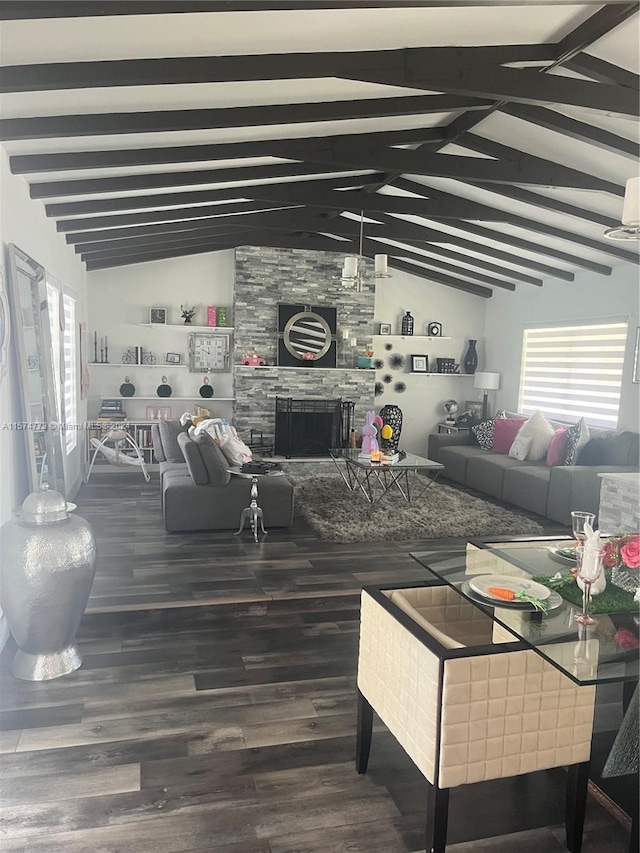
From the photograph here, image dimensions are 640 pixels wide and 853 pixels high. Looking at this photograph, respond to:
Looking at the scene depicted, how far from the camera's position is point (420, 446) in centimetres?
976

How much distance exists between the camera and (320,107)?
3879mm

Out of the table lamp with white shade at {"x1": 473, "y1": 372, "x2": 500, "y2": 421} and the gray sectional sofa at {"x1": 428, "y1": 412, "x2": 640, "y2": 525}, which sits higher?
the table lamp with white shade at {"x1": 473, "y1": 372, "x2": 500, "y2": 421}

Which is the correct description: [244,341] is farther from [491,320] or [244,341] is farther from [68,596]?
[68,596]

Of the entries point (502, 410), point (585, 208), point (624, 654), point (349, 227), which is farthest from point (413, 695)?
point (502, 410)

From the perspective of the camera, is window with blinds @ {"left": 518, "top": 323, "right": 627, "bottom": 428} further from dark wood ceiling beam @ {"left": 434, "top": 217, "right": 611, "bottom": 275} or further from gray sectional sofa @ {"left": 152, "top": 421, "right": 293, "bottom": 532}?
gray sectional sofa @ {"left": 152, "top": 421, "right": 293, "bottom": 532}

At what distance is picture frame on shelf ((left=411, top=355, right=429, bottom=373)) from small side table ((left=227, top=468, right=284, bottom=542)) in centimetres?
449

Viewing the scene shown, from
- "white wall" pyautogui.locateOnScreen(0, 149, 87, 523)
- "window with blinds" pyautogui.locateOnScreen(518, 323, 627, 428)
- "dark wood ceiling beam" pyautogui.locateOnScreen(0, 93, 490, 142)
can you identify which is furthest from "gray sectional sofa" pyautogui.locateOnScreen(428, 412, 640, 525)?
"white wall" pyautogui.locateOnScreen(0, 149, 87, 523)

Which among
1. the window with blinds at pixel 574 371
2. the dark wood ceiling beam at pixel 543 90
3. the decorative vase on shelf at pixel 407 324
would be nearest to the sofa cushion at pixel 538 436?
the window with blinds at pixel 574 371

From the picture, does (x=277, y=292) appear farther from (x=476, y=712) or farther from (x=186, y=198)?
(x=476, y=712)

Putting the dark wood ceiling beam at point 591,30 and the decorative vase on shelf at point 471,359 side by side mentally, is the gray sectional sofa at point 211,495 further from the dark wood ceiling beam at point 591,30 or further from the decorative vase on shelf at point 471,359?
the decorative vase on shelf at point 471,359

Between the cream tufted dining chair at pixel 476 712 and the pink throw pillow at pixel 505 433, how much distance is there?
599 cm

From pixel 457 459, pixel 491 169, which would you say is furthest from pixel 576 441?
pixel 491 169

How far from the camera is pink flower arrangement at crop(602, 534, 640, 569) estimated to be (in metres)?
2.00

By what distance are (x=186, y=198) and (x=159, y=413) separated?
3.52 metres
